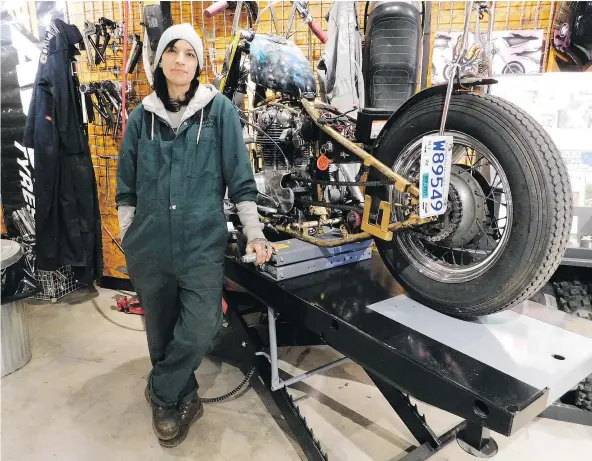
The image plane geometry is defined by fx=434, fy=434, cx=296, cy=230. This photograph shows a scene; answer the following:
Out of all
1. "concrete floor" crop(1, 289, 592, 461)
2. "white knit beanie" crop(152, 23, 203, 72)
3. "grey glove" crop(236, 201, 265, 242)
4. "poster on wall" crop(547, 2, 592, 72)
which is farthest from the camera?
"poster on wall" crop(547, 2, 592, 72)

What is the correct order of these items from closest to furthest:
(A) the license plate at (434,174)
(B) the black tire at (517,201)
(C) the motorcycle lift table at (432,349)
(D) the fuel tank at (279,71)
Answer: (C) the motorcycle lift table at (432,349) → (B) the black tire at (517,201) → (A) the license plate at (434,174) → (D) the fuel tank at (279,71)

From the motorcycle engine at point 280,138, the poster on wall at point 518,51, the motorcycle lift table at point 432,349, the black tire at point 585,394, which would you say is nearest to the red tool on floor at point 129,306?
the motorcycle lift table at point 432,349

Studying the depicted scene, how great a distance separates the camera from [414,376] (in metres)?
1.16

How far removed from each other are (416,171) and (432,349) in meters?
0.68

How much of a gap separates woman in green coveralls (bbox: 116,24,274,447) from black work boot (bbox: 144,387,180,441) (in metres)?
0.10

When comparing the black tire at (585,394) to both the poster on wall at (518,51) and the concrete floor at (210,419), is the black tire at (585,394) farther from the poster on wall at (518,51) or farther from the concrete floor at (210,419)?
the poster on wall at (518,51)

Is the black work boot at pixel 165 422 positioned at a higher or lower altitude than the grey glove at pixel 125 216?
lower

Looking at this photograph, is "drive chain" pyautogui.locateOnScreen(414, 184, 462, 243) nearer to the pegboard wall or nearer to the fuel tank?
the fuel tank

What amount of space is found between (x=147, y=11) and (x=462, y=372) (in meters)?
2.95

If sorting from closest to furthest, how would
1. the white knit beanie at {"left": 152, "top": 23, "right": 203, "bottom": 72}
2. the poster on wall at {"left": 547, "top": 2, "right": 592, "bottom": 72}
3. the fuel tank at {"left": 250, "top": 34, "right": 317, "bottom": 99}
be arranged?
the white knit beanie at {"left": 152, "top": 23, "right": 203, "bottom": 72} < the fuel tank at {"left": 250, "top": 34, "right": 317, "bottom": 99} < the poster on wall at {"left": 547, "top": 2, "right": 592, "bottom": 72}

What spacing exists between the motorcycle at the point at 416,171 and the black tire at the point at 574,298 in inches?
26.0

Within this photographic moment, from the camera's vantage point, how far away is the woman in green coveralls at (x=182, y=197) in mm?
1658

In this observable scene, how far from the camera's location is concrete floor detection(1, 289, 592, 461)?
1842mm

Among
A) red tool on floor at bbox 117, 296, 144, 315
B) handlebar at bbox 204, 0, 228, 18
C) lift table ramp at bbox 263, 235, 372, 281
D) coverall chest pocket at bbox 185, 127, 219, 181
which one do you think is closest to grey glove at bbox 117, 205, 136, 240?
coverall chest pocket at bbox 185, 127, 219, 181
